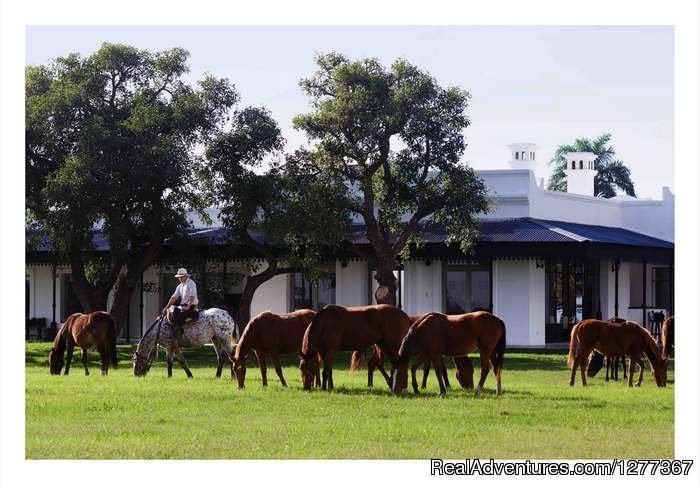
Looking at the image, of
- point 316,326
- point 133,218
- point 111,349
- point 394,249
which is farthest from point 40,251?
point 316,326

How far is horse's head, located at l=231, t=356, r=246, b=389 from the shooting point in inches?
831

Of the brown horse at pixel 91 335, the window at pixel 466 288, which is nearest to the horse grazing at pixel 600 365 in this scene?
the brown horse at pixel 91 335

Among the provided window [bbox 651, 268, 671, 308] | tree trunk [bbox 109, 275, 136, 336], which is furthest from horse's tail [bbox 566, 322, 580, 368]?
window [bbox 651, 268, 671, 308]

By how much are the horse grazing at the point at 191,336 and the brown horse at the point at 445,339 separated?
493 cm

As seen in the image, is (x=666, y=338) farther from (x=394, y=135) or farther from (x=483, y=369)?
(x=394, y=135)

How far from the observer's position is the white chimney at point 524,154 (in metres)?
46.6

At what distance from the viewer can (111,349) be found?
2533cm

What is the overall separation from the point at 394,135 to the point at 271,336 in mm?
12514

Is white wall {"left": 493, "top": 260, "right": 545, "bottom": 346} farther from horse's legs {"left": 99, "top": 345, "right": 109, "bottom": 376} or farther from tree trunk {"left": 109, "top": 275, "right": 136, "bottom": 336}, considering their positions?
horse's legs {"left": 99, "top": 345, "right": 109, "bottom": 376}

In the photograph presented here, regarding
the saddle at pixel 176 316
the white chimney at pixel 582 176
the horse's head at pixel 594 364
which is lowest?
the horse's head at pixel 594 364

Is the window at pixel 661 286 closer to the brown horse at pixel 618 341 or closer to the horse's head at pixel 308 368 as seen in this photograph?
the brown horse at pixel 618 341

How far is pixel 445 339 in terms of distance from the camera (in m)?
19.9

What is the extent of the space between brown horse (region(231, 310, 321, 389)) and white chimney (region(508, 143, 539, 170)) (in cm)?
2528

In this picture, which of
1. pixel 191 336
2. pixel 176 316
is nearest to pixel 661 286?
pixel 191 336
